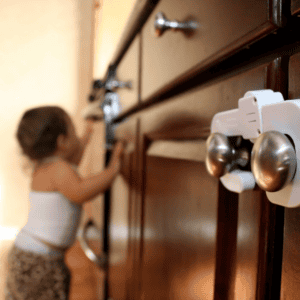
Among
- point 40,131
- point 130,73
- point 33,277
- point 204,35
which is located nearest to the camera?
point 204,35

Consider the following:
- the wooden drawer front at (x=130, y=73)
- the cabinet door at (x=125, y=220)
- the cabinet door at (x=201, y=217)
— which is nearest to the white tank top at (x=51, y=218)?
the cabinet door at (x=125, y=220)

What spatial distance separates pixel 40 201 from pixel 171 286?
862mm

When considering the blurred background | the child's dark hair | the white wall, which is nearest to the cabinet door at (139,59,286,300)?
the child's dark hair

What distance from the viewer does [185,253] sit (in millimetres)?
316

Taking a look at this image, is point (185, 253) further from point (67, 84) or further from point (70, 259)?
point (67, 84)

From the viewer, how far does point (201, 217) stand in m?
0.28

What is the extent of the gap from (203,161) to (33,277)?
0.99 metres

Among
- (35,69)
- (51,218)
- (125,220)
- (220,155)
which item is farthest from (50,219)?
(35,69)

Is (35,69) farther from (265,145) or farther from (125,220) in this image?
(265,145)

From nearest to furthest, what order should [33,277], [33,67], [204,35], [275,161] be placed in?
[275,161] < [204,35] < [33,277] < [33,67]

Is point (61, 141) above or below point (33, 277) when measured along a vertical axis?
above

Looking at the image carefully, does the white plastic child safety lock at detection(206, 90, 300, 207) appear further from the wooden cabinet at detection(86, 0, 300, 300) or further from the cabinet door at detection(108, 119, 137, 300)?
the cabinet door at detection(108, 119, 137, 300)

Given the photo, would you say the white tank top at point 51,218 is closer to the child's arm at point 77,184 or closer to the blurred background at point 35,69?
the child's arm at point 77,184

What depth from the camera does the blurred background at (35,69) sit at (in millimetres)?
2055
